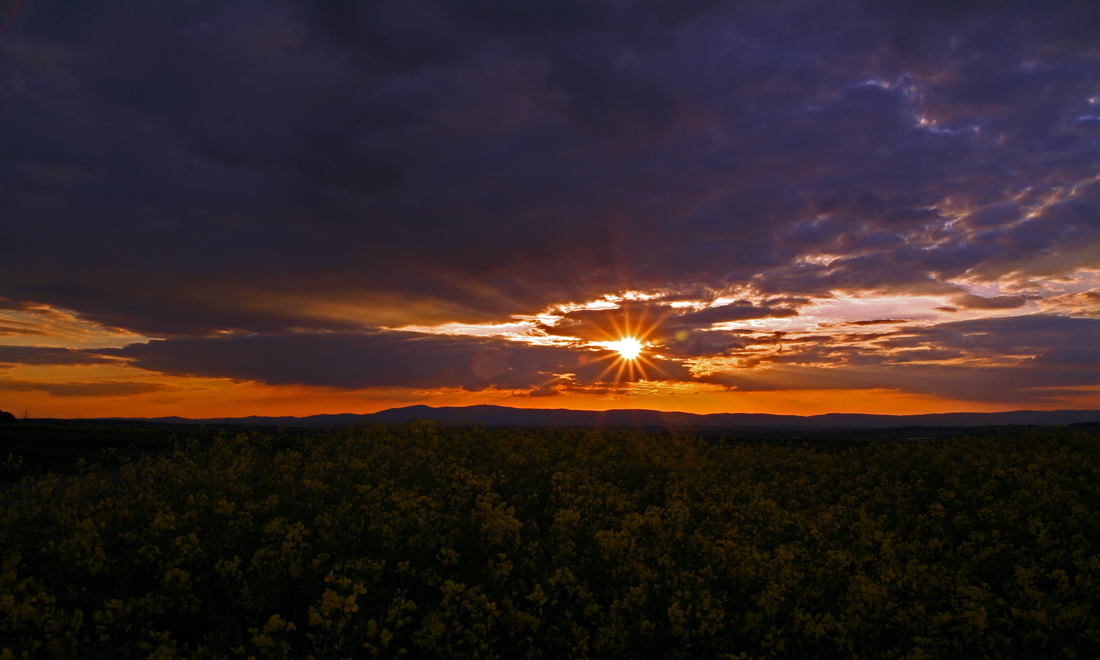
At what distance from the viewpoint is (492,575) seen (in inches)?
245

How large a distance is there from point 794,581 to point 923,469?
12.2 metres

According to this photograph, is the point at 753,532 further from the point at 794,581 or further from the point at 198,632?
the point at 198,632

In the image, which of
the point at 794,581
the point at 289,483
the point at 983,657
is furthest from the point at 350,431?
the point at 983,657

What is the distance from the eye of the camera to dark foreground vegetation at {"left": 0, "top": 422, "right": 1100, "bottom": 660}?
546 centimetres

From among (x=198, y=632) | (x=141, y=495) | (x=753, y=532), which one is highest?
(x=141, y=495)

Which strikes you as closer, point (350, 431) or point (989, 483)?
point (989, 483)

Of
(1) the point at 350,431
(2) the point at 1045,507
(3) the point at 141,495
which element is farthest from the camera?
(1) the point at 350,431

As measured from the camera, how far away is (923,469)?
52.0ft

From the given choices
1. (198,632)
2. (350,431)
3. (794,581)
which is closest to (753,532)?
(794,581)

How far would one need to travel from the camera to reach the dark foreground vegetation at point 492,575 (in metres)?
5.46

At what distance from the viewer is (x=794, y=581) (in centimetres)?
664

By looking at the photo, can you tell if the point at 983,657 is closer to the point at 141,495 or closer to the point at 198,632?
the point at 198,632

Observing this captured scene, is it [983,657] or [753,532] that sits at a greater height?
[753,532]

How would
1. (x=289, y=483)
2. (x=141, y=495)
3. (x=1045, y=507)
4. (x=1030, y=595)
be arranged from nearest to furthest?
(x=1030, y=595)
(x=141, y=495)
(x=289, y=483)
(x=1045, y=507)
